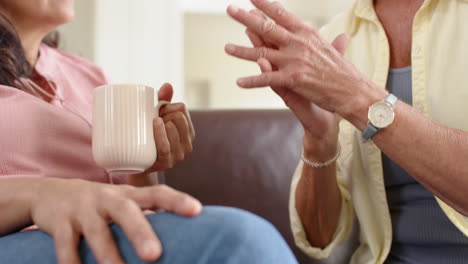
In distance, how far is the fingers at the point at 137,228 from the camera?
1.24ft

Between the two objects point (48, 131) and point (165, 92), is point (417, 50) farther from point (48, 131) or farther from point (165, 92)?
point (48, 131)

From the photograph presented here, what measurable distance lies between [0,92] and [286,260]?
1.97ft

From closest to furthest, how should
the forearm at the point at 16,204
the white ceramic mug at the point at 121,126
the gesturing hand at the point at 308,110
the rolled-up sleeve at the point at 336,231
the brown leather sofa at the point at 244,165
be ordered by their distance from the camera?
the forearm at the point at 16,204, the white ceramic mug at the point at 121,126, the gesturing hand at the point at 308,110, the rolled-up sleeve at the point at 336,231, the brown leather sofa at the point at 244,165

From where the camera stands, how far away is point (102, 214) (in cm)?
43

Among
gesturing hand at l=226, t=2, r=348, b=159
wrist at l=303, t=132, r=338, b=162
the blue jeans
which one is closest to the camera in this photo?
the blue jeans

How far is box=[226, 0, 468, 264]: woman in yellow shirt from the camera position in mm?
725

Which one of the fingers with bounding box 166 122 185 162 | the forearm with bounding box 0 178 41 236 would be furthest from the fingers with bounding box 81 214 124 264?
the fingers with bounding box 166 122 185 162

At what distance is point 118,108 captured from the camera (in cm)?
65

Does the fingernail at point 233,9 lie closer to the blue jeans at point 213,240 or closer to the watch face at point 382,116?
the watch face at point 382,116

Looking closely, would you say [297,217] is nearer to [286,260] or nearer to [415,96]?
[415,96]

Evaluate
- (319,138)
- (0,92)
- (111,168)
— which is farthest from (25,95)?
(319,138)

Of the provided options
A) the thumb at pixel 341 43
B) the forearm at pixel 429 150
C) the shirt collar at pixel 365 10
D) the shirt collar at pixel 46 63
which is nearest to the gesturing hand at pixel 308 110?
the thumb at pixel 341 43

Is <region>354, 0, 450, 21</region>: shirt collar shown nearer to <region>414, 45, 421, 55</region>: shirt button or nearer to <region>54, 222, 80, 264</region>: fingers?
<region>414, 45, 421, 55</region>: shirt button

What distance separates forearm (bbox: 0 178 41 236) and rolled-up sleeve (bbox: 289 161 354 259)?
61 cm
